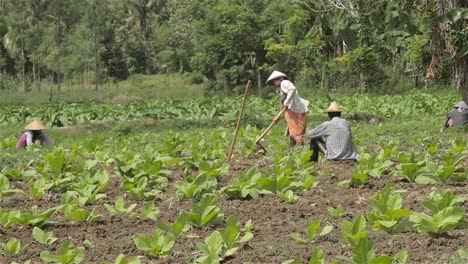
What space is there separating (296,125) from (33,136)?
14.7ft

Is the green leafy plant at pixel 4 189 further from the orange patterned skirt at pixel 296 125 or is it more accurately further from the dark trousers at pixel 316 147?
the orange patterned skirt at pixel 296 125

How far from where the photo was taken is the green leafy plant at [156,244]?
5.12 metres

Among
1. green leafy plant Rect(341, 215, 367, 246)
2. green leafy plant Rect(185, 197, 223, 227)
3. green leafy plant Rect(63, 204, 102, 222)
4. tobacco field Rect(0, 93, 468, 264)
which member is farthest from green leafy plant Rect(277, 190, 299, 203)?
green leafy plant Rect(341, 215, 367, 246)

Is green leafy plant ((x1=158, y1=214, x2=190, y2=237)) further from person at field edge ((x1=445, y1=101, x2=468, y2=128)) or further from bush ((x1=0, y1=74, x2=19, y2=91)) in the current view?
bush ((x1=0, y1=74, x2=19, y2=91))

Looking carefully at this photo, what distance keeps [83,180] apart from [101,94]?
29574mm

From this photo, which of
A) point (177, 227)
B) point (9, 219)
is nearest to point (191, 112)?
point (9, 219)

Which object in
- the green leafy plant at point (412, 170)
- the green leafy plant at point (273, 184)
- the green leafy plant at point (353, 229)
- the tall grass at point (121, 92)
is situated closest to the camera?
the green leafy plant at point (353, 229)

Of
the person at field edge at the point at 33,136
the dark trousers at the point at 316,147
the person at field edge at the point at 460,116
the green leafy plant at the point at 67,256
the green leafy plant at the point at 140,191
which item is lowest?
the person at field edge at the point at 33,136

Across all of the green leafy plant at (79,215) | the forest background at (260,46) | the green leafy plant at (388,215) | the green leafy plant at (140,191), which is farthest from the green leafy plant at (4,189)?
the forest background at (260,46)

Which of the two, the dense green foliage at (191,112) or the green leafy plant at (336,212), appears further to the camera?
the dense green foliage at (191,112)

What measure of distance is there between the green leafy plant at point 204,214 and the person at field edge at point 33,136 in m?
7.37

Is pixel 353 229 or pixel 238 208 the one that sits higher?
pixel 353 229

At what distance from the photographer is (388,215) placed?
18.5ft

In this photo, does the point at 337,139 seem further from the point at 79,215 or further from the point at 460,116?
the point at 460,116
